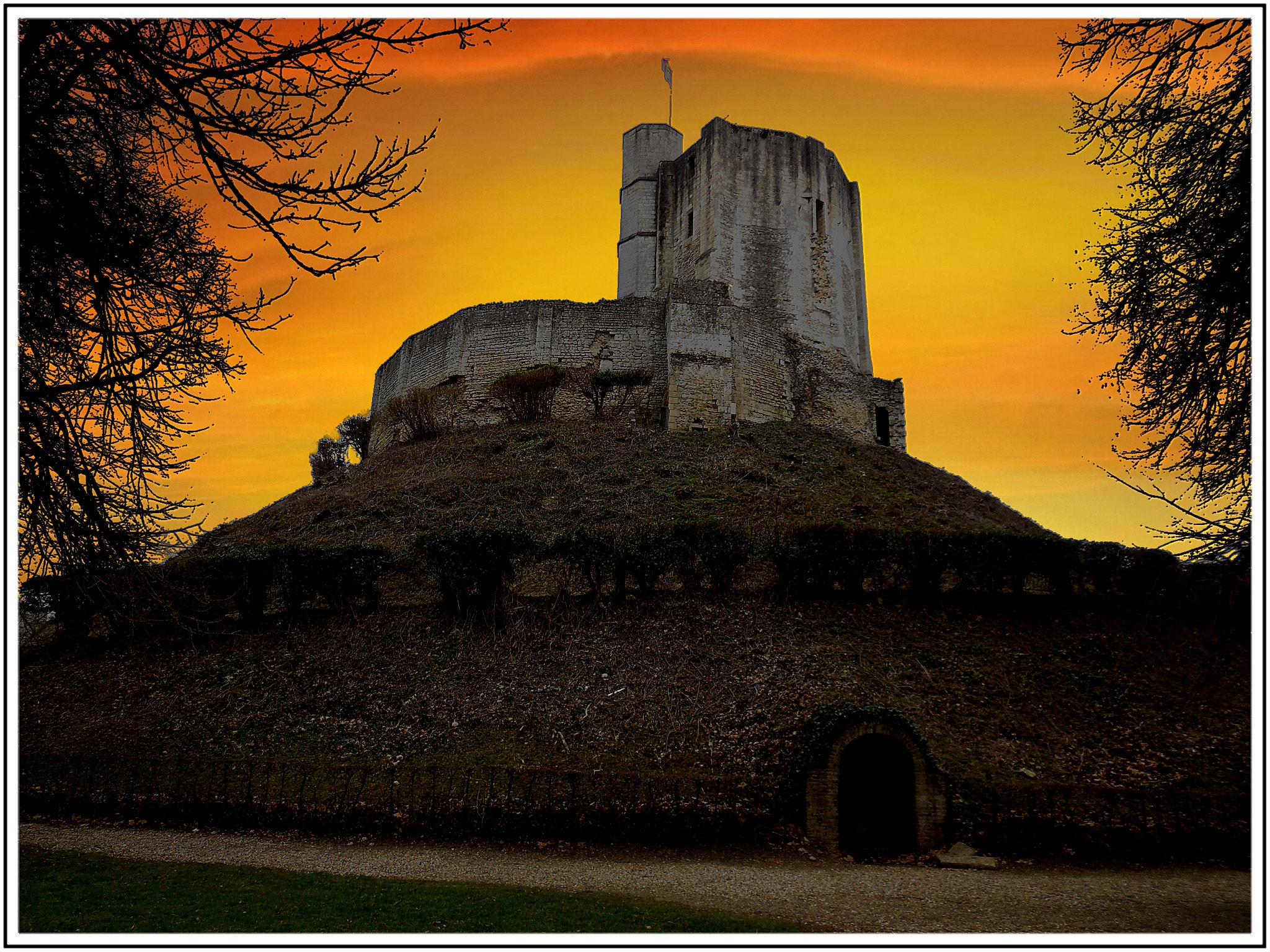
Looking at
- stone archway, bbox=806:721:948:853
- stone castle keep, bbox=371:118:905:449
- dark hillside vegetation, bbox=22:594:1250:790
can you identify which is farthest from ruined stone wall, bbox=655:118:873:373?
stone archway, bbox=806:721:948:853

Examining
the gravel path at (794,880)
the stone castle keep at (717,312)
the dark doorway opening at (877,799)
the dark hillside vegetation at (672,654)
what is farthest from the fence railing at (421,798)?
the stone castle keep at (717,312)

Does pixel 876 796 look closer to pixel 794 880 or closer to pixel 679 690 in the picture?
pixel 794 880

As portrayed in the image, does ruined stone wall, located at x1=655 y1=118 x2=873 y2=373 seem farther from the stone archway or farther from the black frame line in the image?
the black frame line

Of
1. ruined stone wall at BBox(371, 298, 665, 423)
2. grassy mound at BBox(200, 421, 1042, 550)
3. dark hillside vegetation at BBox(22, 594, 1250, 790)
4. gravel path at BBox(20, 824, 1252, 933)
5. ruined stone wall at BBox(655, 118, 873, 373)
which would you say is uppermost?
ruined stone wall at BBox(655, 118, 873, 373)

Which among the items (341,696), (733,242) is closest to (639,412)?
(733,242)

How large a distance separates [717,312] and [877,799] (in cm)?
1937

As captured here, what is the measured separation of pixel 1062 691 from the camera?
11.8 meters

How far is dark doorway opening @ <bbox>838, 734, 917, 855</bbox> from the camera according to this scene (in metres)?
9.30

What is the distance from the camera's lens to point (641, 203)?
34031 mm

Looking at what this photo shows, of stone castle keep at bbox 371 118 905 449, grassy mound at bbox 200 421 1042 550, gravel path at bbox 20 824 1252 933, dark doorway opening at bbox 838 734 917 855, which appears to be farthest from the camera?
stone castle keep at bbox 371 118 905 449

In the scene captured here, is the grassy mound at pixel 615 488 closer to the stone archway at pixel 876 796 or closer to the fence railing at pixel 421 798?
the stone archway at pixel 876 796

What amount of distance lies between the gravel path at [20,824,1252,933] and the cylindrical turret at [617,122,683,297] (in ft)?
88.3

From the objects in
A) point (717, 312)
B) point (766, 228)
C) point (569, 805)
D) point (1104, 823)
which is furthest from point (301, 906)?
point (766, 228)
